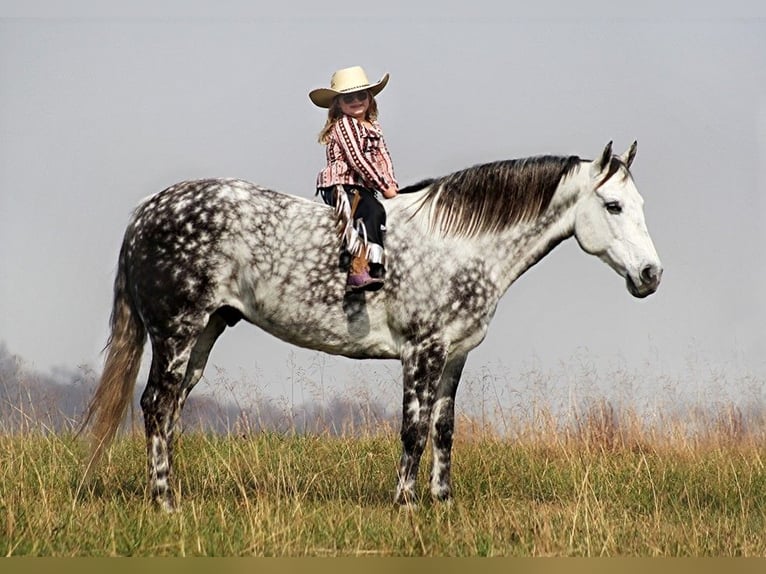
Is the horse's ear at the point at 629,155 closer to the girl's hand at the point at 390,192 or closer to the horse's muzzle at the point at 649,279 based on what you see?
the horse's muzzle at the point at 649,279

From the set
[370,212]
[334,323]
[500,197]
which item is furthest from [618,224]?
[334,323]

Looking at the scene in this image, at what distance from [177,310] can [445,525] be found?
2643mm

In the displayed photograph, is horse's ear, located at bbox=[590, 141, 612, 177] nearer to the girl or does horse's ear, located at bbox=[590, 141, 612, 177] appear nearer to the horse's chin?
the horse's chin

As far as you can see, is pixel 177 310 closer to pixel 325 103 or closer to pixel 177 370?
pixel 177 370

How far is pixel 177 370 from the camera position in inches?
285

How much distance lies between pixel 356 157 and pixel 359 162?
0.05 metres

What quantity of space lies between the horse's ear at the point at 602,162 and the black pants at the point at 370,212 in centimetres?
169

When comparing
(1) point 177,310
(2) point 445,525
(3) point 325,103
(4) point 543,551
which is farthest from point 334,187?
(4) point 543,551

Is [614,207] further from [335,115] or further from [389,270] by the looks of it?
[335,115]

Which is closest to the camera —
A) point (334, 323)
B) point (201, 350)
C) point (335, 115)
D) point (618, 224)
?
point (618, 224)

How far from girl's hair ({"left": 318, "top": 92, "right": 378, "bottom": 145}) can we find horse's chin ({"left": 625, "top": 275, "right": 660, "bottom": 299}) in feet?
7.93

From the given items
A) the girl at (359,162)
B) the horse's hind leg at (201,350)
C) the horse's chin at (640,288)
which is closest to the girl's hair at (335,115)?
the girl at (359,162)

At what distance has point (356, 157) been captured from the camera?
7.23m

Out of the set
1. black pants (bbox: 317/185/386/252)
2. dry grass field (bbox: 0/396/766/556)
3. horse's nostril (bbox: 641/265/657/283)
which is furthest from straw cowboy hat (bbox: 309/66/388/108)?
dry grass field (bbox: 0/396/766/556)
